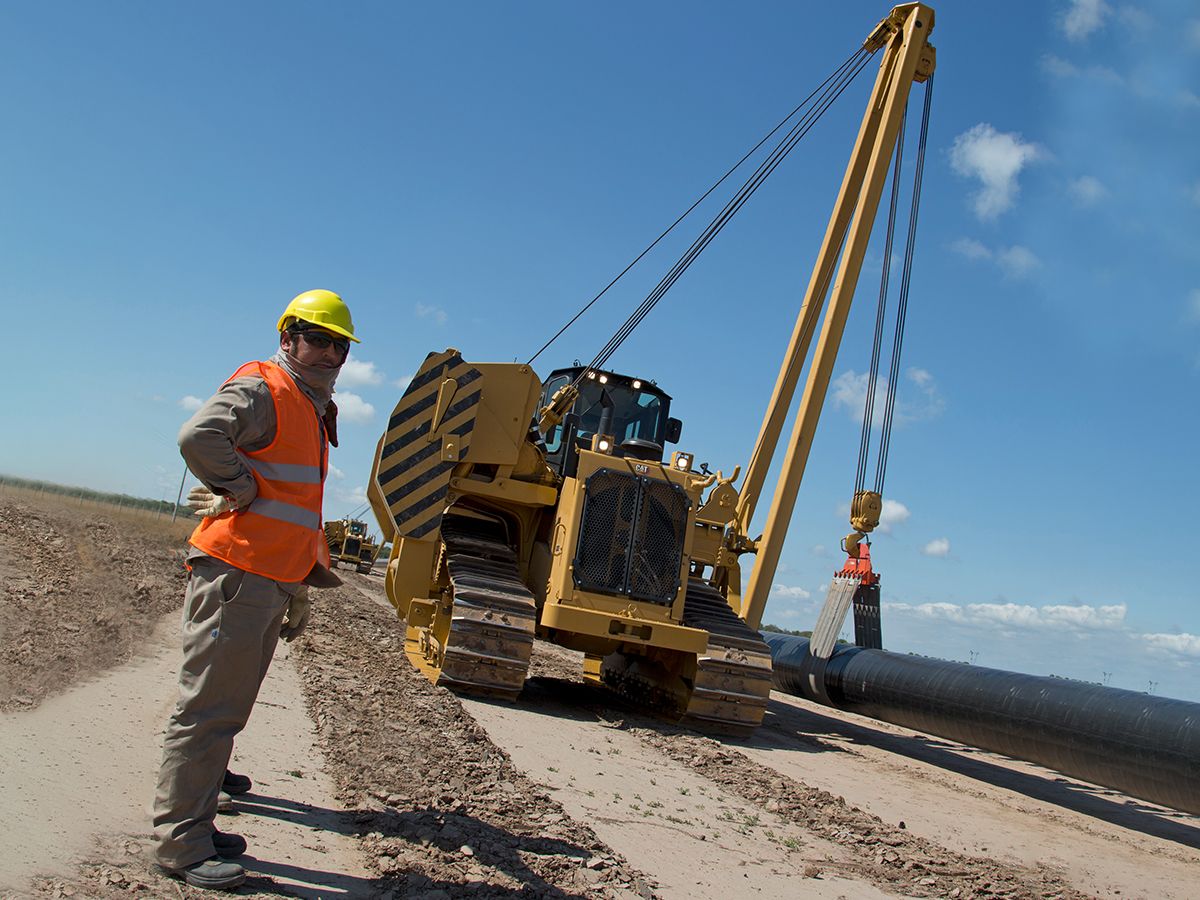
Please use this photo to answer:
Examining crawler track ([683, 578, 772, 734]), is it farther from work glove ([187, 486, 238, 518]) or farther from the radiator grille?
work glove ([187, 486, 238, 518])

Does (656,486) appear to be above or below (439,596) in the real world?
above

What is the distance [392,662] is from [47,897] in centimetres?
720

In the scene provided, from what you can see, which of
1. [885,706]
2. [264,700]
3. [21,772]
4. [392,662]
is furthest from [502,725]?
[885,706]

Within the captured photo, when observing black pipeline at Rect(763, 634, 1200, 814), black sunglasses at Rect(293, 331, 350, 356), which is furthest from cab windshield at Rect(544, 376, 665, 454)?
black sunglasses at Rect(293, 331, 350, 356)

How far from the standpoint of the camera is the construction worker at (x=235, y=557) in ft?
10.9

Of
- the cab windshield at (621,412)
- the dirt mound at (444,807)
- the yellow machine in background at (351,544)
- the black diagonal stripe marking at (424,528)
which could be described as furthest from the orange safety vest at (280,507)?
the yellow machine in background at (351,544)

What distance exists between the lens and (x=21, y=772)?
3.95 m

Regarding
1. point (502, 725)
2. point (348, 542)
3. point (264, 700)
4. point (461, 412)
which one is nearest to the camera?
point (264, 700)

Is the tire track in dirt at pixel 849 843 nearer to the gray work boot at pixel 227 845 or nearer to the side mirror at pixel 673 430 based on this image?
the gray work boot at pixel 227 845

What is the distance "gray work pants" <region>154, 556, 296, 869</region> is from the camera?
10.8ft

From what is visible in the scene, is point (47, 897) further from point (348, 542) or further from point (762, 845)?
point (348, 542)

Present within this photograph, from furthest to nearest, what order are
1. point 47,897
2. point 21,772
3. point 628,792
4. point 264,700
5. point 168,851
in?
1. point 264,700
2. point 628,792
3. point 21,772
4. point 168,851
5. point 47,897

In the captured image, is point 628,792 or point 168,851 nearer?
point 168,851

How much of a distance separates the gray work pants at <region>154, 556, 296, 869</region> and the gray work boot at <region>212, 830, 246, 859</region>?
0.36 feet
